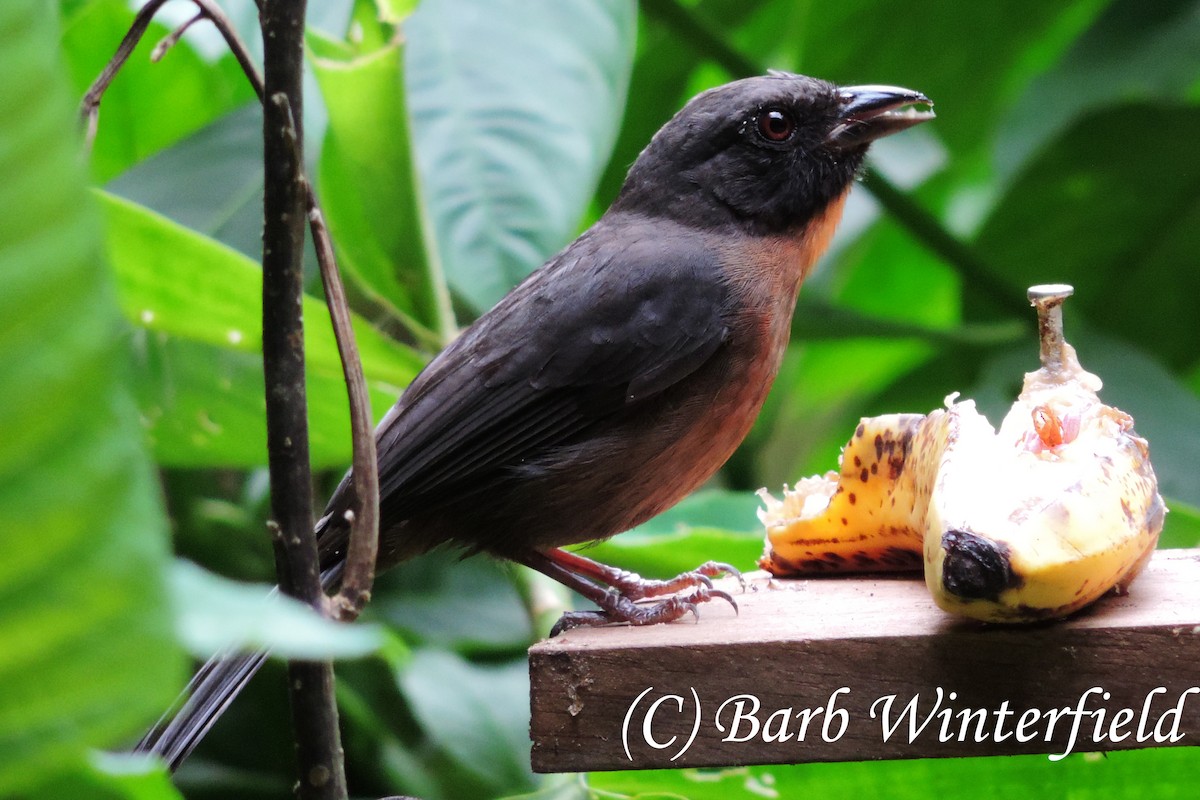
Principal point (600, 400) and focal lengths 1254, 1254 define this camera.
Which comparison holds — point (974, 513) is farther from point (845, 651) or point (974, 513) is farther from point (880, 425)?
point (880, 425)

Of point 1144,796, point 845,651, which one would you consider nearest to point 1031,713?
point 845,651

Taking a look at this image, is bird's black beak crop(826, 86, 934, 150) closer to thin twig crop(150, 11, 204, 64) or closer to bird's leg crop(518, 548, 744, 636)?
bird's leg crop(518, 548, 744, 636)

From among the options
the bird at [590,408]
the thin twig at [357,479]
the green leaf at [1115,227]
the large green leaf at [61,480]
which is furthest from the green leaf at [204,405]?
the green leaf at [1115,227]

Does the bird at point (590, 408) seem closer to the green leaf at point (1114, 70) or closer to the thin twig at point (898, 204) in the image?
the thin twig at point (898, 204)

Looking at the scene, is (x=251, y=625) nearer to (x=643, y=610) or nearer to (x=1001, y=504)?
(x=1001, y=504)

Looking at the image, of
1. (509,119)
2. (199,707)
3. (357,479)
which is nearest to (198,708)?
(199,707)
